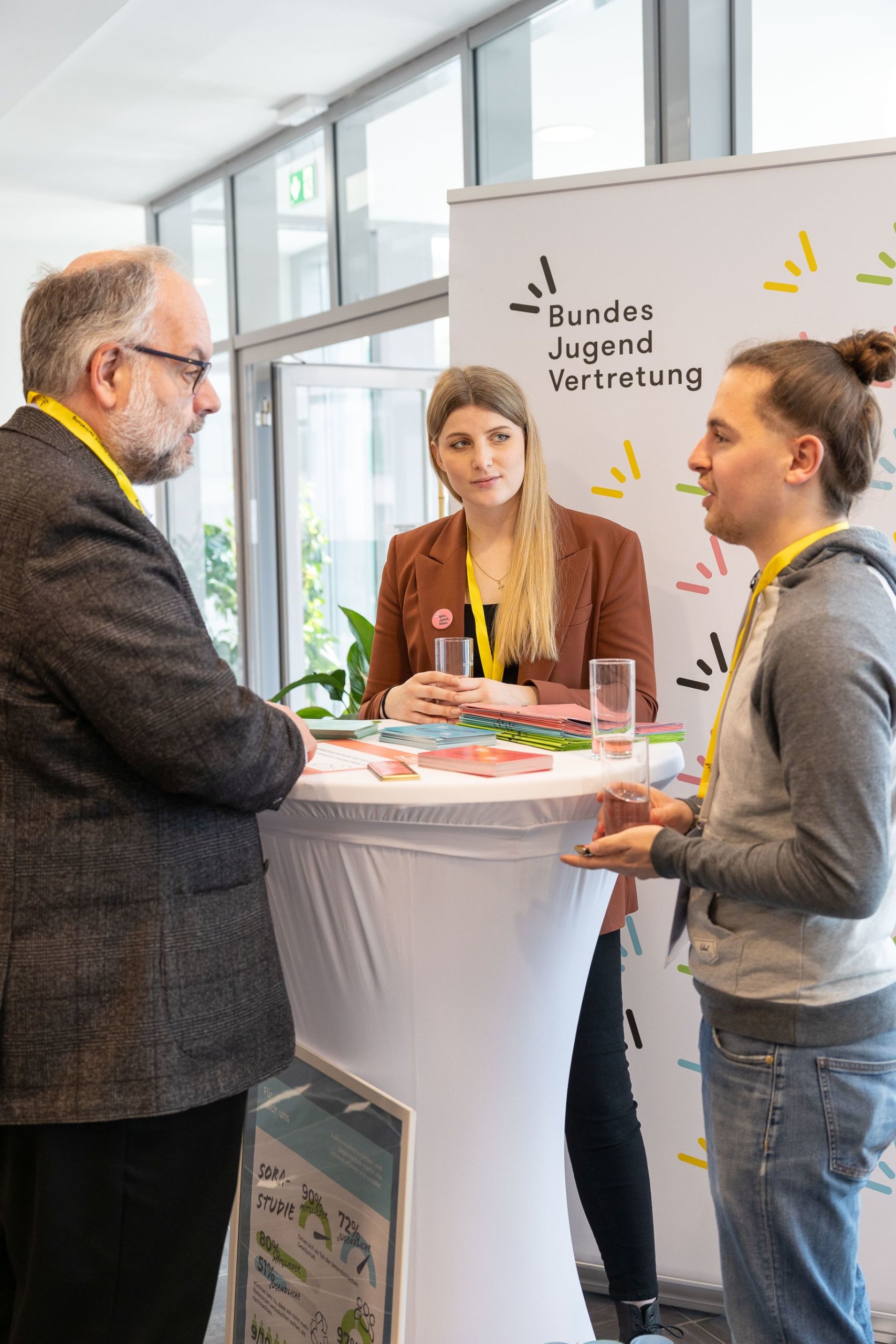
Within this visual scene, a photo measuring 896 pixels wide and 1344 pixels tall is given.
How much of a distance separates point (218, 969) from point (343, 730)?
0.49 metres

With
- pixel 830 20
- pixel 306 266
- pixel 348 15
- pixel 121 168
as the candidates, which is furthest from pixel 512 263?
pixel 121 168

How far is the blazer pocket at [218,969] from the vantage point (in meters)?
1.39

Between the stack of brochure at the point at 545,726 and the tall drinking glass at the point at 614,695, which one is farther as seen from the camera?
the stack of brochure at the point at 545,726

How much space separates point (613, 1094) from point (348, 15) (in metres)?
3.87

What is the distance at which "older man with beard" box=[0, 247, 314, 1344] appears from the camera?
132cm

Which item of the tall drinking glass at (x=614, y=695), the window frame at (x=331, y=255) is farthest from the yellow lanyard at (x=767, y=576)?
the window frame at (x=331, y=255)

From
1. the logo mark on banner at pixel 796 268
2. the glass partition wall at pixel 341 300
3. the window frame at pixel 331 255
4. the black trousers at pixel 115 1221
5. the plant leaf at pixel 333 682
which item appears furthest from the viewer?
the glass partition wall at pixel 341 300

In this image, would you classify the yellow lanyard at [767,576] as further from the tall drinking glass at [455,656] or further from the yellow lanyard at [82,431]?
the yellow lanyard at [82,431]

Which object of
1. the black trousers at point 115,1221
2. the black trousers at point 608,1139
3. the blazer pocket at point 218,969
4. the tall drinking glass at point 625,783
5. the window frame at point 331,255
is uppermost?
the window frame at point 331,255

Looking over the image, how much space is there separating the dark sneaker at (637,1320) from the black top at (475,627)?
118 cm

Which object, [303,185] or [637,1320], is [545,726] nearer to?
[637,1320]

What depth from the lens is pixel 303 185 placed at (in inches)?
217

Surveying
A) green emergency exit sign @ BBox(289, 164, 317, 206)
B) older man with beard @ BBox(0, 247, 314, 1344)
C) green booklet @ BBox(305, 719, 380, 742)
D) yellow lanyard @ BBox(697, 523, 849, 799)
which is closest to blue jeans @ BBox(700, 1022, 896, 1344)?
yellow lanyard @ BBox(697, 523, 849, 799)

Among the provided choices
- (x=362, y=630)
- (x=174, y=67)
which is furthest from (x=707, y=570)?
(x=174, y=67)
